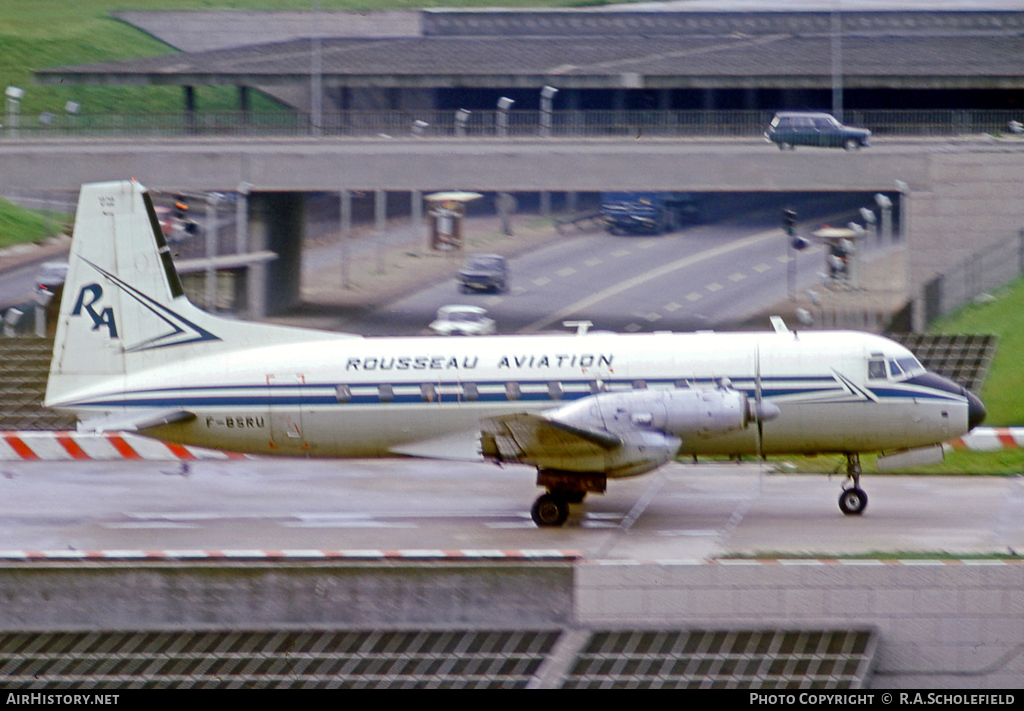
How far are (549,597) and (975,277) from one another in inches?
1222

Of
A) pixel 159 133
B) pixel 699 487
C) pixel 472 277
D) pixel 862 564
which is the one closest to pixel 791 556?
pixel 862 564

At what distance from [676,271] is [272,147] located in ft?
83.8

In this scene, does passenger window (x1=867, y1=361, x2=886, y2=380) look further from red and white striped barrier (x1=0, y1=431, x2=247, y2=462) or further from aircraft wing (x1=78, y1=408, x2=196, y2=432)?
red and white striped barrier (x1=0, y1=431, x2=247, y2=462)

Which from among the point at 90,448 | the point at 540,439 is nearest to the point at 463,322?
the point at 90,448

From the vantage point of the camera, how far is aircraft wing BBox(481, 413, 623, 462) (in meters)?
22.7

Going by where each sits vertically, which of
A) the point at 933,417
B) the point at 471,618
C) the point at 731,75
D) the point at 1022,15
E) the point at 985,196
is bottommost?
the point at 471,618

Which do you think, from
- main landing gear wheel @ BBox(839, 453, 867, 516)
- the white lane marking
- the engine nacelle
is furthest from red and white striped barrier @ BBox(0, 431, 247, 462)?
the white lane marking

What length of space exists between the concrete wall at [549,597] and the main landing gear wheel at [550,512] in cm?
452

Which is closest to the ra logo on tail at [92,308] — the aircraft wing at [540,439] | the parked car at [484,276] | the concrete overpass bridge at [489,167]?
the aircraft wing at [540,439]

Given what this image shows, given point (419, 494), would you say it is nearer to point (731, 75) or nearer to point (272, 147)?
point (272, 147)

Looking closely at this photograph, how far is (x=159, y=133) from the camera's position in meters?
60.2

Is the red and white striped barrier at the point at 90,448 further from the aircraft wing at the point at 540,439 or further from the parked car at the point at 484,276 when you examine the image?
the parked car at the point at 484,276

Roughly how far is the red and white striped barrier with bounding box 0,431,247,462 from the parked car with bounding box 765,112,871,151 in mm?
30974

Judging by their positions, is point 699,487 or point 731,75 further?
point 731,75
